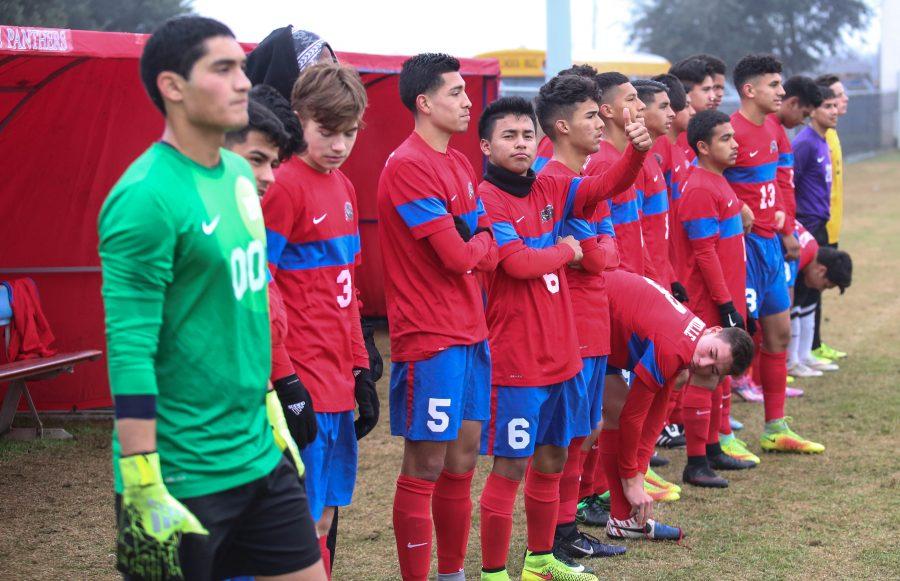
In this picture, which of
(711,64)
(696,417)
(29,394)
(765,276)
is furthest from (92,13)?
(696,417)

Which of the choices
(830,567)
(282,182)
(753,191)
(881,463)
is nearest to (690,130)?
(753,191)

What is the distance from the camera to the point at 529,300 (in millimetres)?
4516

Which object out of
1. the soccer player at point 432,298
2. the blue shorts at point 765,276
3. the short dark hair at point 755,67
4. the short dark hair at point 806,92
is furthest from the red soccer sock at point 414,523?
the short dark hair at point 806,92

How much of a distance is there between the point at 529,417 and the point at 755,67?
3.57 meters

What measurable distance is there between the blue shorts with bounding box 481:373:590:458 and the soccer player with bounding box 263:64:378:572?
91 cm

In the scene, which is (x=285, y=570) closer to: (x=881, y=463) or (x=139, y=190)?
(x=139, y=190)

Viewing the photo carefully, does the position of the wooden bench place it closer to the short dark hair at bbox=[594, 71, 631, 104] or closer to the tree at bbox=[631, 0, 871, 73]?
the short dark hair at bbox=[594, 71, 631, 104]

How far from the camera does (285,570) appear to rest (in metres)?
2.72

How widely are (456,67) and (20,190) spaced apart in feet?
13.5

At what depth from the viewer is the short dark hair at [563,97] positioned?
489cm

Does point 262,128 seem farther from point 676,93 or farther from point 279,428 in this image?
point 676,93

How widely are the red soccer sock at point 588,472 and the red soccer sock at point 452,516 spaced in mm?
1278

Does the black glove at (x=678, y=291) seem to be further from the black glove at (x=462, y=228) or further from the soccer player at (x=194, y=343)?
the soccer player at (x=194, y=343)

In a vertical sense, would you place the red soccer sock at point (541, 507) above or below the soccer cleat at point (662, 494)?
above
